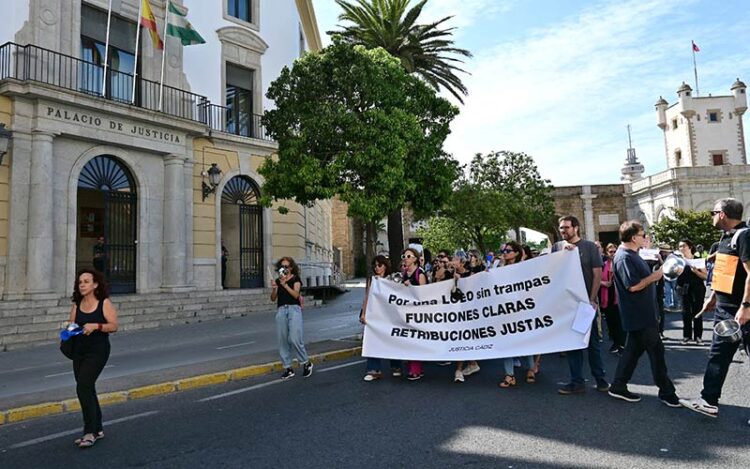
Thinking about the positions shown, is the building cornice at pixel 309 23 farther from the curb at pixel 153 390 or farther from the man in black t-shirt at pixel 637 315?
the man in black t-shirt at pixel 637 315

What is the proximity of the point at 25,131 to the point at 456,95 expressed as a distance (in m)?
15.9

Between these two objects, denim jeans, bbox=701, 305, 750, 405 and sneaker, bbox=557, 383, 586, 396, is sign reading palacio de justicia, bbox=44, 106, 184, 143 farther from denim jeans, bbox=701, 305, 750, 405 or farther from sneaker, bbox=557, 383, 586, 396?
denim jeans, bbox=701, 305, 750, 405

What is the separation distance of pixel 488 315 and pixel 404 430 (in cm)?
226

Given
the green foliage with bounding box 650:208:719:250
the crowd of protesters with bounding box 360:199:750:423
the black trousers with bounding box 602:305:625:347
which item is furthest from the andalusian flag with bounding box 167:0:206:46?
the green foliage with bounding box 650:208:719:250

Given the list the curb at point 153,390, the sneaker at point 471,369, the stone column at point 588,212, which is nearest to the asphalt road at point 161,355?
the curb at point 153,390

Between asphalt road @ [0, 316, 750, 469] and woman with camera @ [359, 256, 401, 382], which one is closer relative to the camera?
asphalt road @ [0, 316, 750, 469]

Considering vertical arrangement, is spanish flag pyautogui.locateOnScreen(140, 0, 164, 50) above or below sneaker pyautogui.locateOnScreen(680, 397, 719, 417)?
above

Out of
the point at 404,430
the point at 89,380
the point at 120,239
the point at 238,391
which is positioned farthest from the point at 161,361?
the point at 120,239

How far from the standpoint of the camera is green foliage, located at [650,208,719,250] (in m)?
39.1

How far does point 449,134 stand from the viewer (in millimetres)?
14047

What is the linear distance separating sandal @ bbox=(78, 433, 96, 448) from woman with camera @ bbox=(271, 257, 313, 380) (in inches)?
113

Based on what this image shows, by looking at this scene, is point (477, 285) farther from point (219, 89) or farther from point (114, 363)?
point (219, 89)

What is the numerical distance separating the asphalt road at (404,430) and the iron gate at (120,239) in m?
10.7

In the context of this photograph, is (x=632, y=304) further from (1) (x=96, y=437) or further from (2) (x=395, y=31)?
(2) (x=395, y=31)
